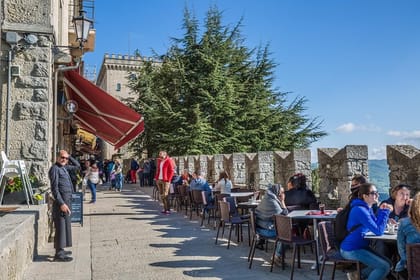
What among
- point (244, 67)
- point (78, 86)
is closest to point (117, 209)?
point (78, 86)

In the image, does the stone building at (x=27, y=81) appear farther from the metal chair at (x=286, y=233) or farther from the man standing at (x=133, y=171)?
the man standing at (x=133, y=171)

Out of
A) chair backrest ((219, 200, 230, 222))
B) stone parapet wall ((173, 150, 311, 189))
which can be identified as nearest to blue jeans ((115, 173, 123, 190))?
stone parapet wall ((173, 150, 311, 189))

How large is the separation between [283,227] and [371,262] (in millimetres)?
1382

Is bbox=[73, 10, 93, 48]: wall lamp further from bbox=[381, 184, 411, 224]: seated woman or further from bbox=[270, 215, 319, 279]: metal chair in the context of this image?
bbox=[381, 184, 411, 224]: seated woman

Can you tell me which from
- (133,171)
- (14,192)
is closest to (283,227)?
(14,192)

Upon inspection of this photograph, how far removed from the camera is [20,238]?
492cm

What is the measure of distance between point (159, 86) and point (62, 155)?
770 inches

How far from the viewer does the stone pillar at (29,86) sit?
7.78 meters

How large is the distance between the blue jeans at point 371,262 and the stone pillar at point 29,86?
5.73 metres

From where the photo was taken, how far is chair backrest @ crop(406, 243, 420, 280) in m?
3.72

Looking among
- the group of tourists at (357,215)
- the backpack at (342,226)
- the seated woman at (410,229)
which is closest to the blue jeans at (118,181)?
the group of tourists at (357,215)

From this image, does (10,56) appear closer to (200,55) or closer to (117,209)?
(117,209)

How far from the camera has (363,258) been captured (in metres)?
4.60

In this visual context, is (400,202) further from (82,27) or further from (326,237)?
(82,27)
